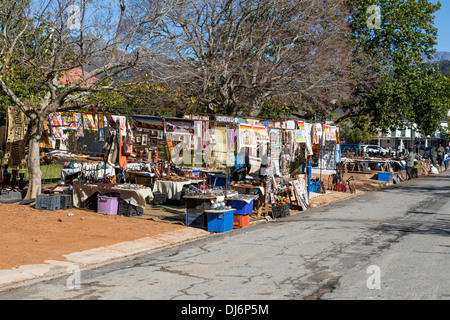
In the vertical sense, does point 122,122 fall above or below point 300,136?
above

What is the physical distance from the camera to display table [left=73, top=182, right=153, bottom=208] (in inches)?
600

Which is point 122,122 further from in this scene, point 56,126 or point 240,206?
point 56,126

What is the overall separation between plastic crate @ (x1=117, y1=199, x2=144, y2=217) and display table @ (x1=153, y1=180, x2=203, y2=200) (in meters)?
2.35

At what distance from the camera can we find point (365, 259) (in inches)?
384

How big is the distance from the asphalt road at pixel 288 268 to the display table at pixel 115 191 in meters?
3.39

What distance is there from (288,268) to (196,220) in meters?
5.47

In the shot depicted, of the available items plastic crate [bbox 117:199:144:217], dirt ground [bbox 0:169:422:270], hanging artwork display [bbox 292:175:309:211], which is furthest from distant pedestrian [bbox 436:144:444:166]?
plastic crate [bbox 117:199:144:217]

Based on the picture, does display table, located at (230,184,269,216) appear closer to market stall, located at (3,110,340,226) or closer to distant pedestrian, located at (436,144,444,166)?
market stall, located at (3,110,340,226)

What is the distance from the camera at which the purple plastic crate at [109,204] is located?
15.7 metres

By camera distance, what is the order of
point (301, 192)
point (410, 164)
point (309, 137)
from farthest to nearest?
Answer: point (410, 164), point (309, 137), point (301, 192)

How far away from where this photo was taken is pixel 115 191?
51.9 feet

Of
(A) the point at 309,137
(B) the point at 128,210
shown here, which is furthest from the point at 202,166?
(B) the point at 128,210
